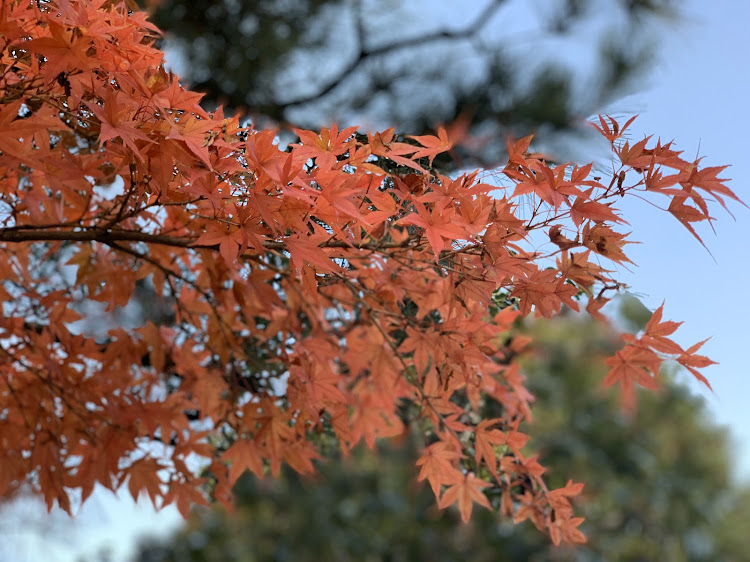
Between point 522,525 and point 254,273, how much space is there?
3870 millimetres

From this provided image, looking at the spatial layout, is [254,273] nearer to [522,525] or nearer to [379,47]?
[379,47]

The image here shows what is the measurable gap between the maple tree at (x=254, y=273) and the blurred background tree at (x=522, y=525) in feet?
11.7

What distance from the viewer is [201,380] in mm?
1249

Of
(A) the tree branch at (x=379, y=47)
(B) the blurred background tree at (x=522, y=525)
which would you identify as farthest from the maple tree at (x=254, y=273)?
(B) the blurred background tree at (x=522, y=525)

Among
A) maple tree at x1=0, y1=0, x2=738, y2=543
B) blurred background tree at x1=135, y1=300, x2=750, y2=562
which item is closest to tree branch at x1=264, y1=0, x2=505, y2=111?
maple tree at x1=0, y1=0, x2=738, y2=543

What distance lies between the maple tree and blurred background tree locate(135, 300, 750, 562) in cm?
357

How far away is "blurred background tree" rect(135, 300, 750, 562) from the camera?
195 inches

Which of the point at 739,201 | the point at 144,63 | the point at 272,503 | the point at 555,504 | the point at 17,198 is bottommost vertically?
the point at 555,504

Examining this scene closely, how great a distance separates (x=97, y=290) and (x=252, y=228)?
1.92 feet

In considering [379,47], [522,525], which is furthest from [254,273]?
[522,525]

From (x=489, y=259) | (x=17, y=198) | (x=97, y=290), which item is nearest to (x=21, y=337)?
(x=97, y=290)

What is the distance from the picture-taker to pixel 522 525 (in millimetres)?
4555

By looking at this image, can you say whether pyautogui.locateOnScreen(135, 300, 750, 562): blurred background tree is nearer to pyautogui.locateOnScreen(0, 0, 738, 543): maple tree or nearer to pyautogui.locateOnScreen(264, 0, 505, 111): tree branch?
pyautogui.locateOnScreen(264, 0, 505, 111): tree branch

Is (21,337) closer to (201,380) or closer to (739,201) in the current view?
(201,380)
